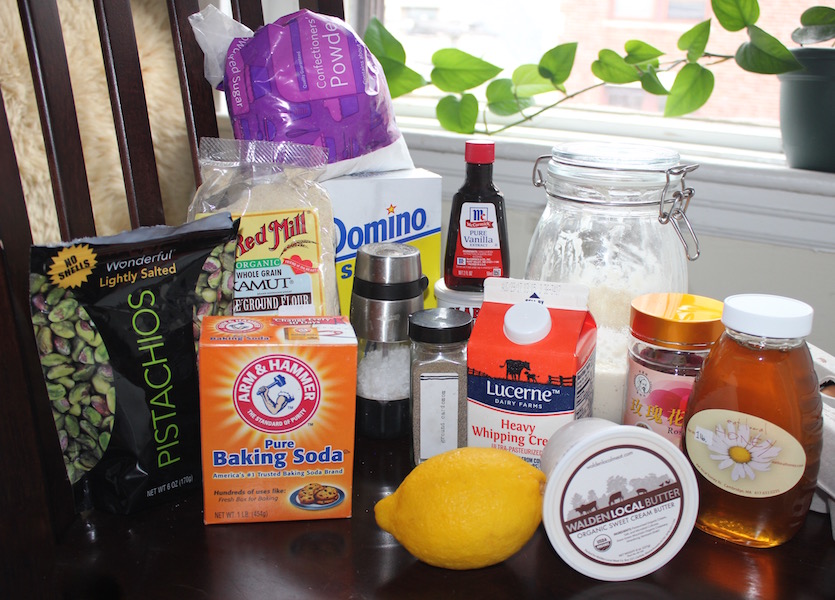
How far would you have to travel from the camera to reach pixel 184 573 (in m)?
0.59

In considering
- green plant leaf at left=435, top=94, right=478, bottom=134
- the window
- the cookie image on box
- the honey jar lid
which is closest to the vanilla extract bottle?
the honey jar lid

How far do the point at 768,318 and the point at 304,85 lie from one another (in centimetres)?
55

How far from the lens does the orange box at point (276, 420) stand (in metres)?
0.62

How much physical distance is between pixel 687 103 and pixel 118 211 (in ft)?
3.01

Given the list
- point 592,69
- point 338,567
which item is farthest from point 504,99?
point 338,567

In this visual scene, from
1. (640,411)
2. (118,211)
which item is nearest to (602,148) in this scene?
(640,411)

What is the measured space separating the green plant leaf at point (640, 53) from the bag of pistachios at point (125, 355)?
0.82 meters

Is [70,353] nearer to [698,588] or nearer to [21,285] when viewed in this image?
[21,285]

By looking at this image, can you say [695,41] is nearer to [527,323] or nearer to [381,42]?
[381,42]

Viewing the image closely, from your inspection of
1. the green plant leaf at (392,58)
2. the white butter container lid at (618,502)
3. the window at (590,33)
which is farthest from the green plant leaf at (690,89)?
the white butter container lid at (618,502)

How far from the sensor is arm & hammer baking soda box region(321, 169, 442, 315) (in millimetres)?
904

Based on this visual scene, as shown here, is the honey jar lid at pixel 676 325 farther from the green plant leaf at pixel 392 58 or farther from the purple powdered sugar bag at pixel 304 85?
the green plant leaf at pixel 392 58

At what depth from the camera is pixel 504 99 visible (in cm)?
133

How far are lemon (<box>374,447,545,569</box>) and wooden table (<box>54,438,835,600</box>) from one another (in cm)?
3
